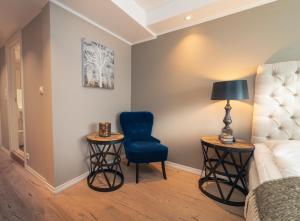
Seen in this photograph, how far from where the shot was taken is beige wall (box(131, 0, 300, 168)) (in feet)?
5.52

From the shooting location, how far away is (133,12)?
2051 mm

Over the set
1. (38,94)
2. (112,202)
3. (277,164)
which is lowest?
(112,202)

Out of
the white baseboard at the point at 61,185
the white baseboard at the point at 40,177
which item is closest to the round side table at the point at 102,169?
the white baseboard at the point at 61,185

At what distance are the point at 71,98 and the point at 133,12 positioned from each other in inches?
58.8

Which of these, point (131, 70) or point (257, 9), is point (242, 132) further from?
point (131, 70)

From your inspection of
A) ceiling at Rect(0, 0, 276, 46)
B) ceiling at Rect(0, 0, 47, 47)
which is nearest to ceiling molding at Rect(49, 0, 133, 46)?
ceiling at Rect(0, 0, 276, 46)

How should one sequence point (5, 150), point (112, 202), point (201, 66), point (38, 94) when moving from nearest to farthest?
point (112, 202)
point (38, 94)
point (201, 66)
point (5, 150)

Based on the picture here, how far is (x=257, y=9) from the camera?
1.75 meters

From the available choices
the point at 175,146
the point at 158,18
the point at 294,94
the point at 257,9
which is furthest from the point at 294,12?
the point at 175,146

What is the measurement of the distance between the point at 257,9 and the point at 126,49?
2.06 meters

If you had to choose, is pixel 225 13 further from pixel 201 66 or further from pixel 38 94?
pixel 38 94

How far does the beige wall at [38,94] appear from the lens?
5.58ft

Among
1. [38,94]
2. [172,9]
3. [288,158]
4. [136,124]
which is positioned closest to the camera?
[288,158]

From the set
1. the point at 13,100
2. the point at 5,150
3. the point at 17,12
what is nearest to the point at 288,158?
the point at 17,12
